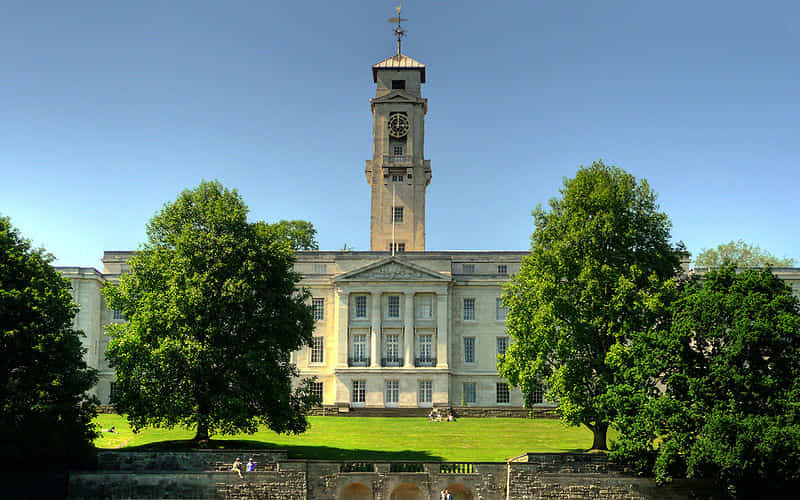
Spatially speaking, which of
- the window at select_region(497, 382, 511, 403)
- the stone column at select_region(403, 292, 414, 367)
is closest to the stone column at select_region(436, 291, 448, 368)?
the stone column at select_region(403, 292, 414, 367)

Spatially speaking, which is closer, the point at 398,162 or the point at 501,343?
the point at 501,343

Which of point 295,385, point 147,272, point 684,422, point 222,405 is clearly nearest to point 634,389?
point 684,422

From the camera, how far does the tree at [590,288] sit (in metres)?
41.6

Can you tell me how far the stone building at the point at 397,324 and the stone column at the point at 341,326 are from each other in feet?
0.28

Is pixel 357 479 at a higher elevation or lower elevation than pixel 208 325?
lower

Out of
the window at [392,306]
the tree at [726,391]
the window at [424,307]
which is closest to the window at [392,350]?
the window at [392,306]

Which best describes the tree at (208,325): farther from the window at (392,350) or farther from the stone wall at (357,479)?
the window at (392,350)

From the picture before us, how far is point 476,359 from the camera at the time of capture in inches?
2876

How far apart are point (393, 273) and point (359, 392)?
10.5m

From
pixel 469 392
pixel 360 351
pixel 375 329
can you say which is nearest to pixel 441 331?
pixel 375 329

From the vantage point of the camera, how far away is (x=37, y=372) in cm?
3866

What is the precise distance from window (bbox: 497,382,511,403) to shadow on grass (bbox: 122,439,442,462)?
27.6 metres

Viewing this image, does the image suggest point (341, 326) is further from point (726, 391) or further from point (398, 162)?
point (726, 391)

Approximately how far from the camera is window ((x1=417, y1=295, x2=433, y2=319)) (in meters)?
72.2
